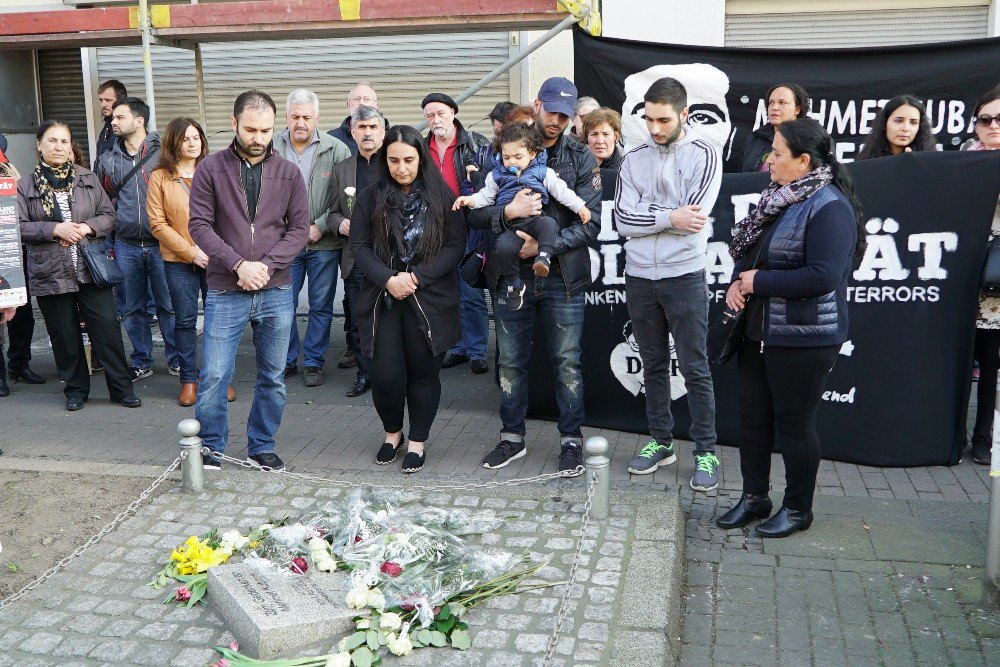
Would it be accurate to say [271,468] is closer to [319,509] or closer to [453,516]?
[319,509]

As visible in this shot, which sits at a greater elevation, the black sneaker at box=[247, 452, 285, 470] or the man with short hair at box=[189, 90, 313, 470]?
the man with short hair at box=[189, 90, 313, 470]

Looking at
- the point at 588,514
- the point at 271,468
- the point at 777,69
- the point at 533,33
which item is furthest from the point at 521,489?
the point at 533,33

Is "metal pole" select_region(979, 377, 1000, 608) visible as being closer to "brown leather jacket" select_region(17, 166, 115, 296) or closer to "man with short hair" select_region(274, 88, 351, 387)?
"man with short hair" select_region(274, 88, 351, 387)

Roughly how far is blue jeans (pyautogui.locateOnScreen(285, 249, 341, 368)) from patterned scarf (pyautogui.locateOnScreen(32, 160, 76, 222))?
5.62ft

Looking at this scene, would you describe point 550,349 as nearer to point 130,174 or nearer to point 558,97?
point 558,97

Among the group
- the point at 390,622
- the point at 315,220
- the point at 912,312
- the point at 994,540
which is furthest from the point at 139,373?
the point at 994,540

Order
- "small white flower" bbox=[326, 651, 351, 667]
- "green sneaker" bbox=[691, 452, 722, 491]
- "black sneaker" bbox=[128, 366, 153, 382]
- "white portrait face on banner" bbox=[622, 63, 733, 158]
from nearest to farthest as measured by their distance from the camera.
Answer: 1. "small white flower" bbox=[326, 651, 351, 667]
2. "green sneaker" bbox=[691, 452, 722, 491]
3. "white portrait face on banner" bbox=[622, 63, 733, 158]
4. "black sneaker" bbox=[128, 366, 153, 382]

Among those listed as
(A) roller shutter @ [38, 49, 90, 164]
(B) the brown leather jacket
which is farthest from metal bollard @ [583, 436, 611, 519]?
(A) roller shutter @ [38, 49, 90, 164]

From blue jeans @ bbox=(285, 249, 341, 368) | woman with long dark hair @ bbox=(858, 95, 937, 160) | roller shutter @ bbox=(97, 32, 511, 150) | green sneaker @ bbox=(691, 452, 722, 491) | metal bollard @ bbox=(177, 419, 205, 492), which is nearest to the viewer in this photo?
metal bollard @ bbox=(177, 419, 205, 492)

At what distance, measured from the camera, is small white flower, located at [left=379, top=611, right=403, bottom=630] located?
12.2ft

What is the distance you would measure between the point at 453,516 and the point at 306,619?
113cm

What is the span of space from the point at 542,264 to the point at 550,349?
0.71 m

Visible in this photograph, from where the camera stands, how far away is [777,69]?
6.80 metres

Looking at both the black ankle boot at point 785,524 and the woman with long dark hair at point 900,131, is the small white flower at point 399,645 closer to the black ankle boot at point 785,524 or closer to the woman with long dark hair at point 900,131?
the black ankle boot at point 785,524
